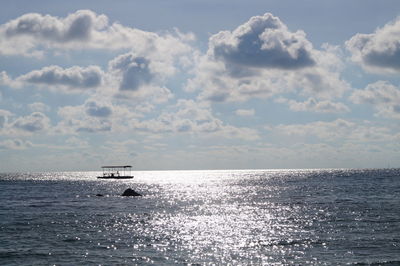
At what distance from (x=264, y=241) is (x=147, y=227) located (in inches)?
762

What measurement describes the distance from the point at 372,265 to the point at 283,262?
25.0 feet

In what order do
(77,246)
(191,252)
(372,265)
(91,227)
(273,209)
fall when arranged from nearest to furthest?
(372,265), (191,252), (77,246), (91,227), (273,209)

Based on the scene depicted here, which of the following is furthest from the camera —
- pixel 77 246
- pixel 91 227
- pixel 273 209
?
pixel 273 209

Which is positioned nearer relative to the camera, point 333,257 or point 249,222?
point 333,257

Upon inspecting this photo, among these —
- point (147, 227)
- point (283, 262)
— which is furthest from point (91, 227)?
point (283, 262)

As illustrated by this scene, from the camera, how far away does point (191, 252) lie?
4412cm

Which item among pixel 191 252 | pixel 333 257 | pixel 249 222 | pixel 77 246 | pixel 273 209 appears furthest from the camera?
pixel 273 209

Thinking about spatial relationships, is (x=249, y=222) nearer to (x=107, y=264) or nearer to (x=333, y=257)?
(x=333, y=257)

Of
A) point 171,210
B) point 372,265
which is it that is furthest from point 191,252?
point 171,210

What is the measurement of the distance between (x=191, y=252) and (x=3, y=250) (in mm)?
19461

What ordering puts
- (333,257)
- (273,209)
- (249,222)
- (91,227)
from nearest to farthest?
(333,257), (91,227), (249,222), (273,209)

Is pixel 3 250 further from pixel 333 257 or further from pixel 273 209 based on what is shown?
pixel 273 209

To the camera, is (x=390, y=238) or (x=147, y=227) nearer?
(x=390, y=238)

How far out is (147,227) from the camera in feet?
203
